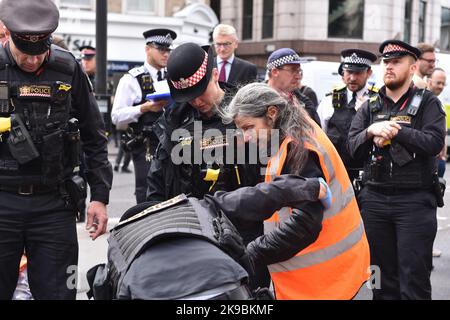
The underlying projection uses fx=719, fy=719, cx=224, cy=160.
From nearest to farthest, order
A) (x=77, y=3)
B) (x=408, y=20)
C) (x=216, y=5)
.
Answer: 1. (x=77, y=3)
2. (x=408, y=20)
3. (x=216, y=5)

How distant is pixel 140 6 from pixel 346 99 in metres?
18.2

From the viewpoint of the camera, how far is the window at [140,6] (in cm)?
2338

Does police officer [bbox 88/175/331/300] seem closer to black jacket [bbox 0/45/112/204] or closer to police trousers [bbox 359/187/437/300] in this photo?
black jacket [bbox 0/45/112/204]

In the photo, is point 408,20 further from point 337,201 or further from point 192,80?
point 337,201

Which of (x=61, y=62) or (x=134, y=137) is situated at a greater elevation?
(x=61, y=62)

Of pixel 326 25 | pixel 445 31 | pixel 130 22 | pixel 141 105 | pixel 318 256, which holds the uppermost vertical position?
pixel 445 31

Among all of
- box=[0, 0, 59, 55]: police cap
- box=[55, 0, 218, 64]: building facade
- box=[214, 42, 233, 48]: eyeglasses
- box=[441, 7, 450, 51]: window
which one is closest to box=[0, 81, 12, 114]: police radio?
box=[0, 0, 59, 55]: police cap

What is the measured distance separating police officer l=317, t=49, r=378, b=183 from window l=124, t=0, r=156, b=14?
17.6m

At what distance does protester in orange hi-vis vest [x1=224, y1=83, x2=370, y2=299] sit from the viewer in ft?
10.0

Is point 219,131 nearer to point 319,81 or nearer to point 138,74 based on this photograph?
point 138,74

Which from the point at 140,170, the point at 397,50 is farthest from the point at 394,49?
the point at 140,170

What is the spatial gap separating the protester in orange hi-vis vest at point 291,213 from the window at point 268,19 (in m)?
28.7

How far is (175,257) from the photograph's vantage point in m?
2.10
